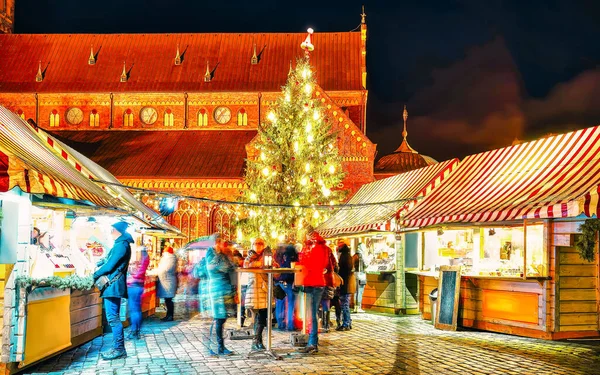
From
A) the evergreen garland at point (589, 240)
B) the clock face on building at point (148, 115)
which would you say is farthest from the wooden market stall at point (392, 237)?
the clock face on building at point (148, 115)

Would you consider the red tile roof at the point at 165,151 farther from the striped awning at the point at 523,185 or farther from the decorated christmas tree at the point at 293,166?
the striped awning at the point at 523,185

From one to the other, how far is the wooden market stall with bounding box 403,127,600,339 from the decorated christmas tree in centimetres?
989

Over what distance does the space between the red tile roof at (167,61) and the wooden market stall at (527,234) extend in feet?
84.3

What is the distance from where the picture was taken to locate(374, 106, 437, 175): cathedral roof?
4162cm

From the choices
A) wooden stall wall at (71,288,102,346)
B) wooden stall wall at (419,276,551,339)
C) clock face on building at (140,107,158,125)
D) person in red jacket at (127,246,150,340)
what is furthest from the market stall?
clock face on building at (140,107,158,125)

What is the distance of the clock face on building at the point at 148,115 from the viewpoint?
40188 mm

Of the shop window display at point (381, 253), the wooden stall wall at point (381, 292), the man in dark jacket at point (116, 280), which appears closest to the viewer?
the man in dark jacket at point (116, 280)

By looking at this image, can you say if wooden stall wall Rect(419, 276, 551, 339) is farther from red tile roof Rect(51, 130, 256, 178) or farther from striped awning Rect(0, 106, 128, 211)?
red tile roof Rect(51, 130, 256, 178)

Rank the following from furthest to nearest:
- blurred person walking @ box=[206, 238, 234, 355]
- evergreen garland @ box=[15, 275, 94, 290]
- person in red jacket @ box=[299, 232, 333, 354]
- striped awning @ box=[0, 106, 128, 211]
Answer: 1. person in red jacket @ box=[299, 232, 333, 354]
2. blurred person walking @ box=[206, 238, 234, 355]
3. evergreen garland @ box=[15, 275, 94, 290]
4. striped awning @ box=[0, 106, 128, 211]

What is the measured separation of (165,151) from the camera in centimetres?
3675

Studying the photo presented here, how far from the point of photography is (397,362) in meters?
9.24

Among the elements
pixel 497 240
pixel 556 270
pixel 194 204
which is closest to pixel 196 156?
pixel 194 204

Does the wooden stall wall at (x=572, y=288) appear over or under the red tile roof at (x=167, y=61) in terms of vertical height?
under

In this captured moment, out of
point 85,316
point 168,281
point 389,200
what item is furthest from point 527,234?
point 85,316
